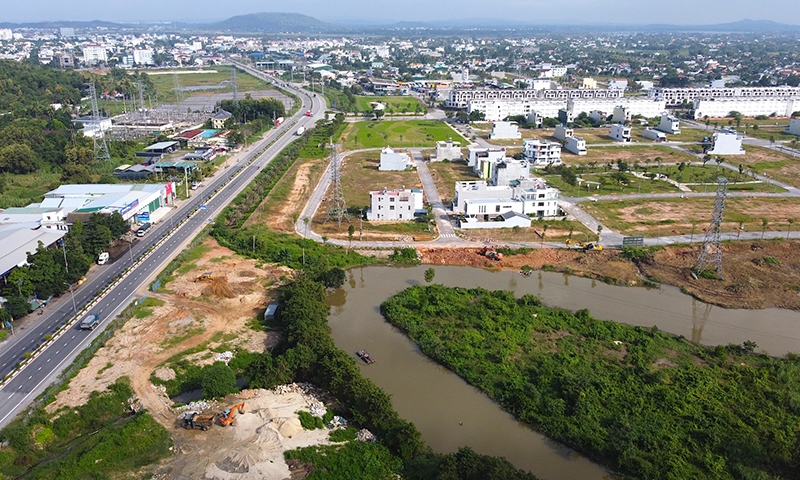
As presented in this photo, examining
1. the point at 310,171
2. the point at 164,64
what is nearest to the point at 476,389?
the point at 310,171

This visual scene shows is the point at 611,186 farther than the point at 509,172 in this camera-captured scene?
Yes

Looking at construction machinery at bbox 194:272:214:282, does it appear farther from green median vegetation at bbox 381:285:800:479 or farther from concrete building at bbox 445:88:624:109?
concrete building at bbox 445:88:624:109

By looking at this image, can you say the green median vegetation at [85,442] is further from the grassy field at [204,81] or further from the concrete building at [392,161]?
the grassy field at [204,81]

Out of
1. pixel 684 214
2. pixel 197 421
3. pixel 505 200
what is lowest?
pixel 197 421

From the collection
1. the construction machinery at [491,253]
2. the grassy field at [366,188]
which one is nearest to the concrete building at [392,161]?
the grassy field at [366,188]

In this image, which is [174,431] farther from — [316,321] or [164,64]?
[164,64]

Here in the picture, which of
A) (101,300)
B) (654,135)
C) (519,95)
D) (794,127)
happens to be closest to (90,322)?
(101,300)

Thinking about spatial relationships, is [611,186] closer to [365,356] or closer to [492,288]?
[492,288]
